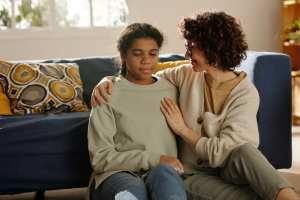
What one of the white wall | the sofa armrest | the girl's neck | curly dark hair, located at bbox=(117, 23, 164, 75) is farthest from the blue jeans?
the white wall

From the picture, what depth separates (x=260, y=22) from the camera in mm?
4707

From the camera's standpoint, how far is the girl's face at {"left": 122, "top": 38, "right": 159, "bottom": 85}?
1.72 meters

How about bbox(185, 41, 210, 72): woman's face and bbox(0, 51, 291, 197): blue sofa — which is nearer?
bbox(185, 41, 210, 72): woman's face

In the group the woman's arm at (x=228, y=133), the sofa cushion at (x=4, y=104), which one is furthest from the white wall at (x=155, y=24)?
the woman's arm at (x=228, y=133)

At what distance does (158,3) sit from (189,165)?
283cm

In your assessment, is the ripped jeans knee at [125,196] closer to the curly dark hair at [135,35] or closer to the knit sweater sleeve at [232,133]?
the knit sweater sleeve at [232,133]

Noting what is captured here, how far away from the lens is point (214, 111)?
175 cm

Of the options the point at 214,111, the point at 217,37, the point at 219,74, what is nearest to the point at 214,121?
the point at 214,111

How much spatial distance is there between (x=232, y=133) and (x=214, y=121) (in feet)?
0.29

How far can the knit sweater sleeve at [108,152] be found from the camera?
1634 millimetres

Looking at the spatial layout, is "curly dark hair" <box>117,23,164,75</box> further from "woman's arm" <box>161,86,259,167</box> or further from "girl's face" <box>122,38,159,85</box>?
"woman's arm" <box>161,86,259,167</box>

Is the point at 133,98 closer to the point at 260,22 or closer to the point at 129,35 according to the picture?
the point at 129,35

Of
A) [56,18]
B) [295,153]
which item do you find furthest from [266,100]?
[56,18]

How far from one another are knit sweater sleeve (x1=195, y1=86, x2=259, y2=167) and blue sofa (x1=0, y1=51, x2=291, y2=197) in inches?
20.0
